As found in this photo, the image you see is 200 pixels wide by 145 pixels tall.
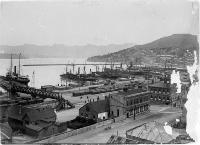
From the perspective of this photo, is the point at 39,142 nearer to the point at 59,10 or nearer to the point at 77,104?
the point at 59,10

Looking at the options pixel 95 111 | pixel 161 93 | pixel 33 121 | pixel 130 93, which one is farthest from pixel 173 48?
pixel 33 121

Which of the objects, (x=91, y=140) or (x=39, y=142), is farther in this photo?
(x=91, y=140)

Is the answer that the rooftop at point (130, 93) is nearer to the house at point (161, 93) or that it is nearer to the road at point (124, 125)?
the road at point (124, 125)

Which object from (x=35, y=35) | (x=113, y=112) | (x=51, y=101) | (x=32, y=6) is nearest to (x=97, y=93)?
(x=51, y=101)

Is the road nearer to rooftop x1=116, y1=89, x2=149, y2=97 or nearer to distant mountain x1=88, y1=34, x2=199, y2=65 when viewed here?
rooftop x1=116, y1=89, x2=149, y2=97

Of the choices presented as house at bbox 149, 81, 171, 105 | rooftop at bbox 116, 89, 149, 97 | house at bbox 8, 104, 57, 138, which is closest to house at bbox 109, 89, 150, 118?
rooftop at bbox 116, 89, 149, 97

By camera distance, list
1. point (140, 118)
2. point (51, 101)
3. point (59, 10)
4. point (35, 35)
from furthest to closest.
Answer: point (51, 101) < point (140, 118) < point (35, 35) < point (59, 10)

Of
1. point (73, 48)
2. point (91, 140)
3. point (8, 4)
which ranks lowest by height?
point (91, 140)

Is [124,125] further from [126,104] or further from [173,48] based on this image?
[173,48]
